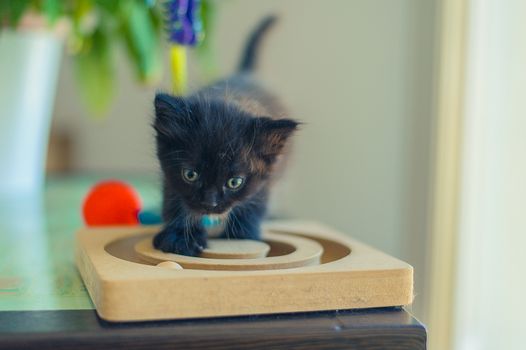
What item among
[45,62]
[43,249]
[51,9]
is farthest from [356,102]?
[43,249]

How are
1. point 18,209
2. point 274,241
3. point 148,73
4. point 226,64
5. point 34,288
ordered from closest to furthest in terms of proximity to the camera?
point 34,288 → point 274,241 → point 18,209 → point 148,73 → point 226,64

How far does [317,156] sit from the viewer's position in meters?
2.03

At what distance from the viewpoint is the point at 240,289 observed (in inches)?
23.8

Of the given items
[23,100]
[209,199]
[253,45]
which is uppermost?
[253,45]

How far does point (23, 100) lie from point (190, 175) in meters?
0.93

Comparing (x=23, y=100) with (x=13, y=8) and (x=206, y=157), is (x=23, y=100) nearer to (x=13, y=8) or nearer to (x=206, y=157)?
(x=13, y=8)

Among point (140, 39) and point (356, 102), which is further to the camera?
point (356, 102)

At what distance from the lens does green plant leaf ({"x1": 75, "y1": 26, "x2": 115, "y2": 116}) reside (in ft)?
5.15

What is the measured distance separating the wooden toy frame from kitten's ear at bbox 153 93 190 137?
0.52 feet

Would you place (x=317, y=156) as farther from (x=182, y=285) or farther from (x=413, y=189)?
(x=182, y=285)

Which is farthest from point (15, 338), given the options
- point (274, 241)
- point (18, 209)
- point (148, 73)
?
point (148, 73)

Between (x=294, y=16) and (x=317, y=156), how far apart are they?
0.43 m

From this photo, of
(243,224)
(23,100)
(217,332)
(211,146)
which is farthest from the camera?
(23,100)

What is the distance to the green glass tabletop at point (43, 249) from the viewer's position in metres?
0.68
